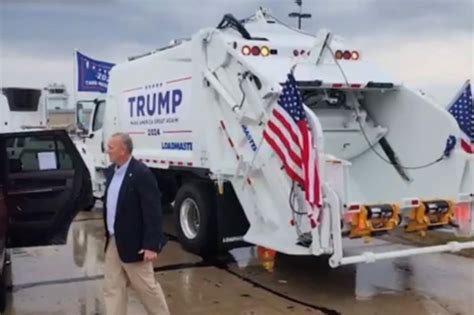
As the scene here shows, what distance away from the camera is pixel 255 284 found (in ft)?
24.4

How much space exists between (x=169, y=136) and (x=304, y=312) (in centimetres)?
381

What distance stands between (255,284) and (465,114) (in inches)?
123

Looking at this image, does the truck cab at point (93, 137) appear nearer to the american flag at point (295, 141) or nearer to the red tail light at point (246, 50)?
the red tail light at point (246, 50)

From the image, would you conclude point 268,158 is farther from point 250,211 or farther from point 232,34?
point 232,34

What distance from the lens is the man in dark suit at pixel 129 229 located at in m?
4.98

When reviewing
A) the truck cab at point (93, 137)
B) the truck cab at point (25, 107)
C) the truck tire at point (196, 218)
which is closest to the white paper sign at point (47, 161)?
the truck cab at point (25, 107)

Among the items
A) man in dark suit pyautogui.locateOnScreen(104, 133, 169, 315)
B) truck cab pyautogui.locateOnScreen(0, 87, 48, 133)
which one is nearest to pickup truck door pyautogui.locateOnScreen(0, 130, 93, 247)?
truck cab pyautogui.locateOnScreen(0, 87, 48, 133)

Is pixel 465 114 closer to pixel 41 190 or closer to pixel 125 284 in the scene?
pixel 125 284

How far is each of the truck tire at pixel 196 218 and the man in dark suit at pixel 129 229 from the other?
3303mm

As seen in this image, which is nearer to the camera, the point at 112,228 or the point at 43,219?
the point at 112,228

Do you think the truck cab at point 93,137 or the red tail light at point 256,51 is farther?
the truck cab at point 93,137

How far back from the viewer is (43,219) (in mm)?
6910

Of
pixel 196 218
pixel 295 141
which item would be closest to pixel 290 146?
pixel 295 141

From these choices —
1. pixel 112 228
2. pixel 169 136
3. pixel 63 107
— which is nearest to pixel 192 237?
pixel 169 136
